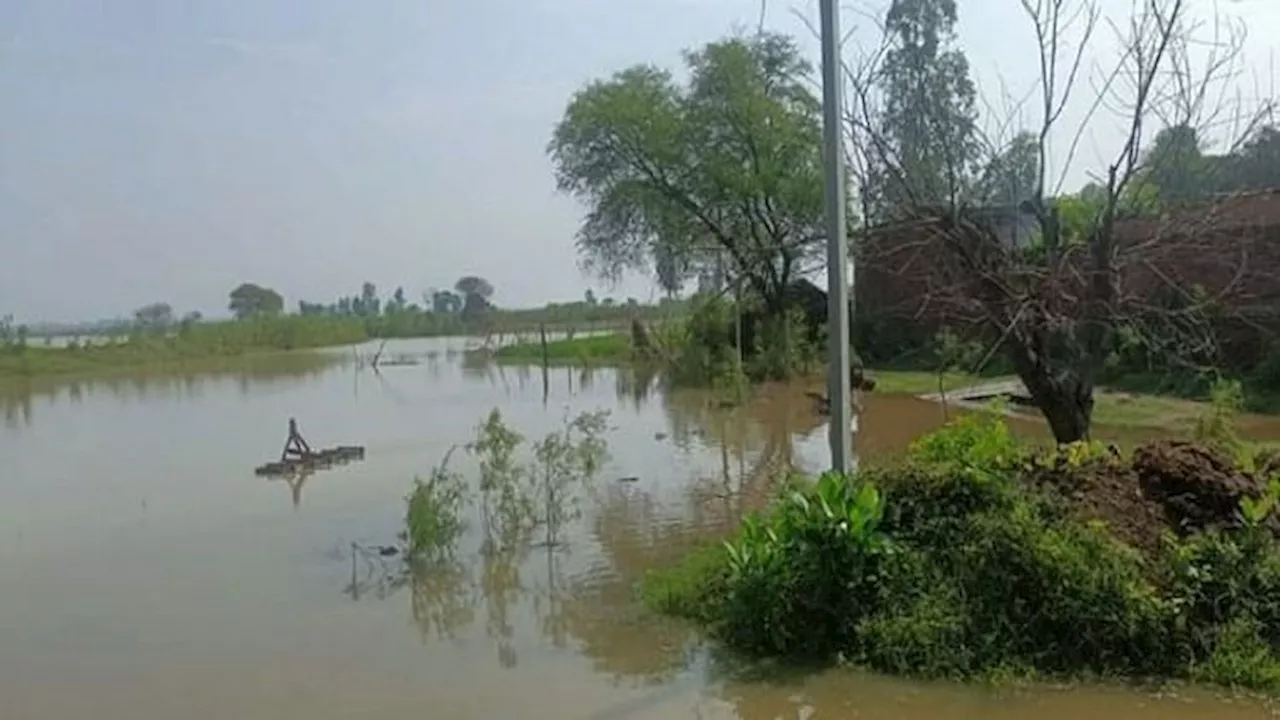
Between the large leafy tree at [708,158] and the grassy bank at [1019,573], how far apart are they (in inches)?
603

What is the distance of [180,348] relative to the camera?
3794 cm

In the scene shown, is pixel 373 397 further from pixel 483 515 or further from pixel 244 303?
pixel 244 303

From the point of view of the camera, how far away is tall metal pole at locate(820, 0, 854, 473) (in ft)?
18.3

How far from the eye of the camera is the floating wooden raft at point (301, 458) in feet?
41.2

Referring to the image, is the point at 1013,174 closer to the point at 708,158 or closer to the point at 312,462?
the point at 312,462

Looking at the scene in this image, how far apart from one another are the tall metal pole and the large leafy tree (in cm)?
1493

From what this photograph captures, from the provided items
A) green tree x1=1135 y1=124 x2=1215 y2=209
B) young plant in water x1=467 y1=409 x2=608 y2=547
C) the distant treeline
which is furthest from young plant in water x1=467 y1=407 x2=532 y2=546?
the distant treeline

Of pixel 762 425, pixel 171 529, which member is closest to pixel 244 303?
pixel 762 425

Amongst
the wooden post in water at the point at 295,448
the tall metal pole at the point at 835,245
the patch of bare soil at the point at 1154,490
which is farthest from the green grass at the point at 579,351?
the patch of bare soil at the point at 1154,490

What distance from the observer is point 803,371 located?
71.8 ft

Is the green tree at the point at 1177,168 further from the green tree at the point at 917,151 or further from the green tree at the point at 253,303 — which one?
the green tree at the point at 253,303

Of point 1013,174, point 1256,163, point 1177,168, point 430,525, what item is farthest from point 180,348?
point 1177,168

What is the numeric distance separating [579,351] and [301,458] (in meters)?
21.0

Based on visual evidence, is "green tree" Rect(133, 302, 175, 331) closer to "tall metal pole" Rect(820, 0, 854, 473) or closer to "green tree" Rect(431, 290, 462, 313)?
"green tree" Rect(431, 290, 462, 313)
